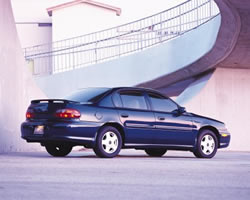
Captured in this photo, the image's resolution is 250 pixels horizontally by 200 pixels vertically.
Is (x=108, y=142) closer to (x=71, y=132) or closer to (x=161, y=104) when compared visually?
(x=71, y=132)

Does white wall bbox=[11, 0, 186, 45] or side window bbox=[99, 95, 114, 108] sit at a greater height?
white wall bbox=[11, 0, 186, 45]

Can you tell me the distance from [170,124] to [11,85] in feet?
12.9

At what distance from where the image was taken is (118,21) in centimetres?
3875

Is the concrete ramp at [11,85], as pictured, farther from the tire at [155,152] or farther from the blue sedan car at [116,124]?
the tire at [155,152]

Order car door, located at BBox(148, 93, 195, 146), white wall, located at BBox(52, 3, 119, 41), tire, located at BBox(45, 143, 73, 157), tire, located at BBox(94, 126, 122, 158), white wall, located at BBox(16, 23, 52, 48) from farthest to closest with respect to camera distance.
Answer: white wall, located at BBox(16, 23, 52, 48) < white wall, located at BBox(52, 3, 119, 41) < tire, located at BBox(45, 143, 73, 157) < car door, located at BBox(148, 93, 195, 146) < tire, located at BBox(94, 126, 122, 158)

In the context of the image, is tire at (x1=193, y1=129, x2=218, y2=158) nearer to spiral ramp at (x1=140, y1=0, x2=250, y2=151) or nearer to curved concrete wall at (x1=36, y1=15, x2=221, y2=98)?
curved concrete wall at (x1=36, y1=15, x2=221, y2=98)

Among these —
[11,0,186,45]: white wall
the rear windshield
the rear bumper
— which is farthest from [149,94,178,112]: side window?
[11,0,186,45]: white wall

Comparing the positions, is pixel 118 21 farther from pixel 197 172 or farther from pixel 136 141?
pixel 197 172

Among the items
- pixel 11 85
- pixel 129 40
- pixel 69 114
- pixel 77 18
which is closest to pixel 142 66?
pixel 129 40

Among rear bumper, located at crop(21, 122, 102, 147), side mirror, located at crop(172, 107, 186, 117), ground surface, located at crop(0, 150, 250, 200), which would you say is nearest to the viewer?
ground surface, located at crop(0, 150, 250, 200)

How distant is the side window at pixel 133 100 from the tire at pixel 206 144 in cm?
146

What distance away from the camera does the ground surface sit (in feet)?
21.9

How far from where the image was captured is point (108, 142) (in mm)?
13102

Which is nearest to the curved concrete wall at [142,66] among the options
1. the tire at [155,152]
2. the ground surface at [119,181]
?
the tire at [155,152]
